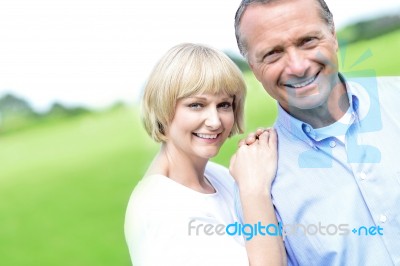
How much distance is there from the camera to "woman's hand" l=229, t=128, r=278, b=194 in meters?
1.66

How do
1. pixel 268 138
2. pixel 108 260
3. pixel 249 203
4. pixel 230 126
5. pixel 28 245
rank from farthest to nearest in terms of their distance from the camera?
pixel 28 245 → pixel 108 260 → pixel 230 126 → pixel 268 138 → pixel 249 203

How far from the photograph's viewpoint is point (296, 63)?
5.20 feet

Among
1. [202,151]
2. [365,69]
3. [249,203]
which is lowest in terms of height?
[249,203]

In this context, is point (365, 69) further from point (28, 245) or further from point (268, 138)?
point (28, 245)

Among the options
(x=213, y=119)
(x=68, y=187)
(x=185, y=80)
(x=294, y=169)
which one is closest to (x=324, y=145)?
(x=294, y=169)

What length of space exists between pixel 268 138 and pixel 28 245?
5.13 m

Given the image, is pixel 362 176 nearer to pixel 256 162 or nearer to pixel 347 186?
pixel 347 186

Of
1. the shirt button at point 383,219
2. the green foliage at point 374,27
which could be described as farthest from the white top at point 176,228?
the green foliage at point 374,27

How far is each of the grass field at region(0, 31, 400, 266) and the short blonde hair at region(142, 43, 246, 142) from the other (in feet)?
13.2

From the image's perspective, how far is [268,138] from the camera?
1.77 meters

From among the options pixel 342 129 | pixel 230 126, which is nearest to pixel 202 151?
pixel 230 126

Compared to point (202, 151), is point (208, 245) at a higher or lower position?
lower

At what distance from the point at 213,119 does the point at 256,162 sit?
210 mm

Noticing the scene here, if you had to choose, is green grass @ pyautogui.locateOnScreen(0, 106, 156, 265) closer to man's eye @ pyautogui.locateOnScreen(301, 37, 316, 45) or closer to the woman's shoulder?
the woman's shoulder
